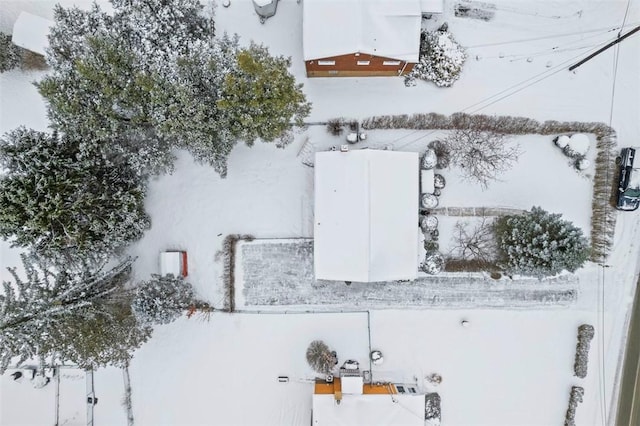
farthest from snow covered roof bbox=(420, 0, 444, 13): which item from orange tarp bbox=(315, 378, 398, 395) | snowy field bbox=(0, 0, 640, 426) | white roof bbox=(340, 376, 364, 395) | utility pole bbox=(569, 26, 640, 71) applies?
orange tarp bbox=(315, 378, 398, 395)

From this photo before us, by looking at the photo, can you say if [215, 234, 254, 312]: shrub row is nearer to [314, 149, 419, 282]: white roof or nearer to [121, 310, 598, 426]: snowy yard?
[121, 310, 598, 426]: snowy yard

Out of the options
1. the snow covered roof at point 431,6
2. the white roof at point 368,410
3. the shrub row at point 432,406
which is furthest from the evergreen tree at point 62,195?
the shrub row at point 432,406

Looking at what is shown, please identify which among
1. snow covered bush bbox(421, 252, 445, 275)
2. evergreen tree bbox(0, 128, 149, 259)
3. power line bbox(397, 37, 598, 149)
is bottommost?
snow covered bush bbox(421, 252, 445, 275)

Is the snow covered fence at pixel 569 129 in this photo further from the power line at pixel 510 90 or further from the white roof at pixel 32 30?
the white roof at pixel 32 30

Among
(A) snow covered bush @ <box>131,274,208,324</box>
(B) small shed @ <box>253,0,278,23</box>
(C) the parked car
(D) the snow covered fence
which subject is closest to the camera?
(A) snow covered bush @ <box>131,274,208,324</box>

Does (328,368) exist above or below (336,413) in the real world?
above

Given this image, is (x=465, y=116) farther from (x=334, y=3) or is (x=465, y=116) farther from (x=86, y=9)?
(x=86, y=9)

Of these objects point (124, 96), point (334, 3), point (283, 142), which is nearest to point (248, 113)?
point (283, 142)

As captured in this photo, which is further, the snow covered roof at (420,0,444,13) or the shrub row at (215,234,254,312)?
the shrub row at (215,234,254,312)
